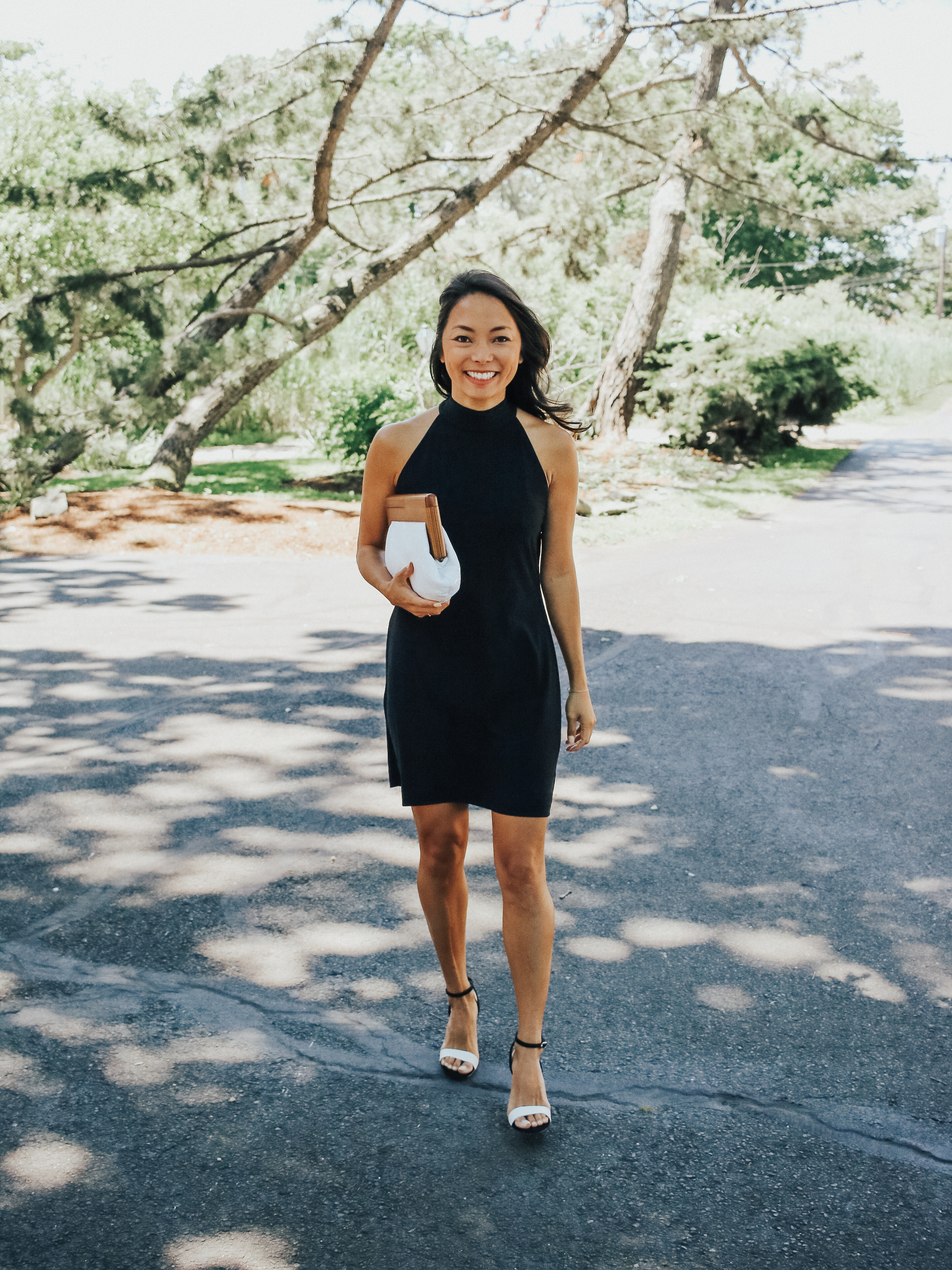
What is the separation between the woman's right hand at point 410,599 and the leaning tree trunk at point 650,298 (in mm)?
15507

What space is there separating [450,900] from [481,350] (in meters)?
1.39

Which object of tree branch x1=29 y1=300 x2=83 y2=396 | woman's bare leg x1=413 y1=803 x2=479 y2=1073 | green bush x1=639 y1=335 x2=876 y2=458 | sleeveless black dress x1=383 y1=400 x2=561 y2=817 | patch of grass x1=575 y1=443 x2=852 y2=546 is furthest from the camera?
green bush x1=639 y1=335 x2=876 y2=458

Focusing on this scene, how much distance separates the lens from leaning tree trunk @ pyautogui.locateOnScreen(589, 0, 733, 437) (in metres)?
16.6

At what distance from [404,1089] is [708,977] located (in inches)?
40.5

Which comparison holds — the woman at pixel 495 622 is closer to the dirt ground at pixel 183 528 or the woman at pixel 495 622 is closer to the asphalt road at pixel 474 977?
the asphalt road at pixel 474 977

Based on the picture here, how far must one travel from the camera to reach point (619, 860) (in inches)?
159

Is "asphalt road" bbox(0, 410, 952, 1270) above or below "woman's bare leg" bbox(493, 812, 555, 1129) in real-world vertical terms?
below

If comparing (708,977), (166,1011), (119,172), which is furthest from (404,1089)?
(119,172)

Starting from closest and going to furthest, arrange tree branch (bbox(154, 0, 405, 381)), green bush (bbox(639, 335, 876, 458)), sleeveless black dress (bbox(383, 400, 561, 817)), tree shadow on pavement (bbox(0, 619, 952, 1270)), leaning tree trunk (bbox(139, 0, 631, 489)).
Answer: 1. tree shadow on pavement (bbox(0, 619, 952, 1270))
2. sleeveless black dress (bbox(383, 400, 561, 817))
3. tree branch (bbox(154, 0, 405, 381))
4. leaning tree trunk (bbox(139, 0, 631, 489))
5. green bush (bbox(639, 335, 876, 458))

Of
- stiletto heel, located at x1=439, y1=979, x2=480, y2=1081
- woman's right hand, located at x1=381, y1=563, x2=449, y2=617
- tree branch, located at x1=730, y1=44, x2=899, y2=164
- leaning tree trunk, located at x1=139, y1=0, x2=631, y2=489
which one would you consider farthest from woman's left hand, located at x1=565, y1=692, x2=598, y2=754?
tree branch, located at x1=730, y1=44, x2=899, y2=164

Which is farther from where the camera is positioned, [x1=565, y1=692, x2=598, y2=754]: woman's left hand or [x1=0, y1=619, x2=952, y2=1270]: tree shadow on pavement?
[x1=565, y1=692, x2=598, y2=754]: woman's left hand

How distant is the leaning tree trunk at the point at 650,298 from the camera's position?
16594mm

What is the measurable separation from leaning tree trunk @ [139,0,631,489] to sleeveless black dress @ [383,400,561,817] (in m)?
11.7

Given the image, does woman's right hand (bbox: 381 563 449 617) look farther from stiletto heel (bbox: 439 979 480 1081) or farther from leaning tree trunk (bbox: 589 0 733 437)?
leaning tree trunk (bbox: 589 0 733 437)
